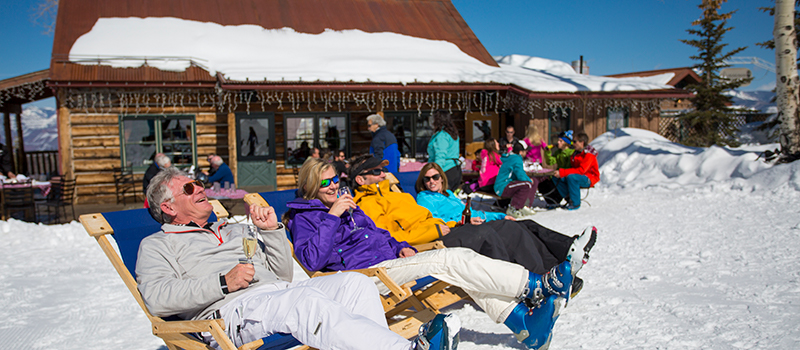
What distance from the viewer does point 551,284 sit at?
231 cm

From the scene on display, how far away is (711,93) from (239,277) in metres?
21.9

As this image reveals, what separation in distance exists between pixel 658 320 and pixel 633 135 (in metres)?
9.76

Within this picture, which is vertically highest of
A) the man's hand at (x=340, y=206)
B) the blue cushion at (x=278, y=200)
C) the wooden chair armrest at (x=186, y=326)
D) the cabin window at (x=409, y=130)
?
the cabin window at (x=409, y=130)

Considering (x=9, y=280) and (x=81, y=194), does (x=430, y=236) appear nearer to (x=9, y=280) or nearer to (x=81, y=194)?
(x=9, y=280)

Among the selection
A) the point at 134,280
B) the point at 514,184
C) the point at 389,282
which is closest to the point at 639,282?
the point at 389,282

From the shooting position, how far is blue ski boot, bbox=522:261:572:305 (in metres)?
2.26

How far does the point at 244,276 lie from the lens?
191 centimetres

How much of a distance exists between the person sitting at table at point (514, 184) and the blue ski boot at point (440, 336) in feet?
15.6

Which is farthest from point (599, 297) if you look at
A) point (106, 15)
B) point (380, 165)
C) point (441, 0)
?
point (441, 0)

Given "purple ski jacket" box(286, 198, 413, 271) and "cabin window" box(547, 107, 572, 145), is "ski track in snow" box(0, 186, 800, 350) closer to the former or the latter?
"purple ski jacket" box(286, 198, 413, 271)

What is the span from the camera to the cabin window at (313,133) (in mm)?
10797

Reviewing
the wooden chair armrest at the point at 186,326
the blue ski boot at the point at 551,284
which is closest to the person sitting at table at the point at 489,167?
the blue ski boot at the point at 551,284

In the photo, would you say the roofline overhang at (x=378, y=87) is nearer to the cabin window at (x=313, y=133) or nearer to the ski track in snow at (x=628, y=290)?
the cabin window at (x=313, y=133)

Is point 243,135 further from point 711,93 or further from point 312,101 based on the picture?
point 711,93
